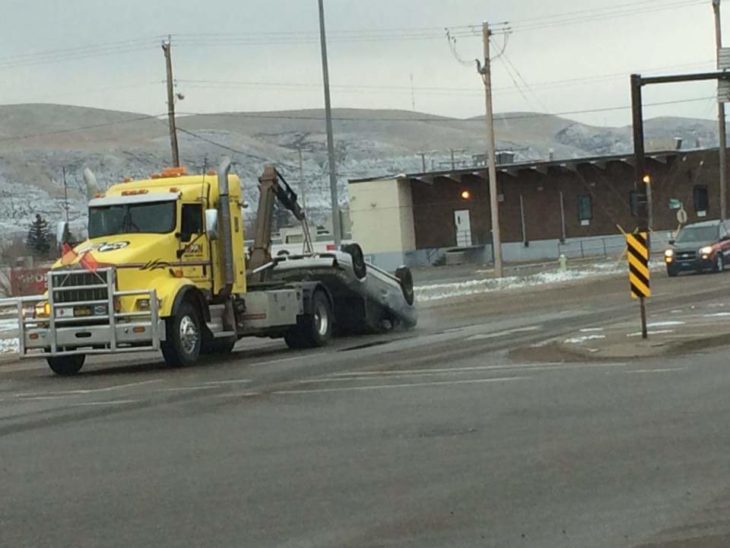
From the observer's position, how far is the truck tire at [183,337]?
69.6 feet

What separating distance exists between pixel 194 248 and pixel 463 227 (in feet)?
200

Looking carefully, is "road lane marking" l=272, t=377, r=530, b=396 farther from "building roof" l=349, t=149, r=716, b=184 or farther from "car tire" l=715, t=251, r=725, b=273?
"building roof" l=349, t=149, r=716, b=184

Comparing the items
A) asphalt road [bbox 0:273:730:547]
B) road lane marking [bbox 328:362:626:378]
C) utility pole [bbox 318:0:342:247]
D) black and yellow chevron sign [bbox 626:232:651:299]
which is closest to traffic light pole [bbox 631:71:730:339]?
black and yellow chevron sign [bbox 626:232:651:299]

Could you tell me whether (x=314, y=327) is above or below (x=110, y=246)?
below

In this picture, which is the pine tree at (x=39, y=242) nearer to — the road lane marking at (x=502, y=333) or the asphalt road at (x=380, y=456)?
the road lane marking at (x=502, y=333)

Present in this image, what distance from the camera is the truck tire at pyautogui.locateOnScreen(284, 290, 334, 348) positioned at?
81.6ft

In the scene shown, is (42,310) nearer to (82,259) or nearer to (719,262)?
(82,259)

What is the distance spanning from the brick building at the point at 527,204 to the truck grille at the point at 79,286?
5892cm

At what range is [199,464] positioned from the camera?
1088 cm

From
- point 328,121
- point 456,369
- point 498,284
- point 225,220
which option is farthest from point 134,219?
point 498,284

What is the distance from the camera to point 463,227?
3250 inches

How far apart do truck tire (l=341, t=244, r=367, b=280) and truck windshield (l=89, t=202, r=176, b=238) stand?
5.09 metres

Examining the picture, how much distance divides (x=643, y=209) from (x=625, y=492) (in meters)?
13.8

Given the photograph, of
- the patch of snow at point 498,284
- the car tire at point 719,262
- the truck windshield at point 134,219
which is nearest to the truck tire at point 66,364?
the truck windshield at point 134,219
